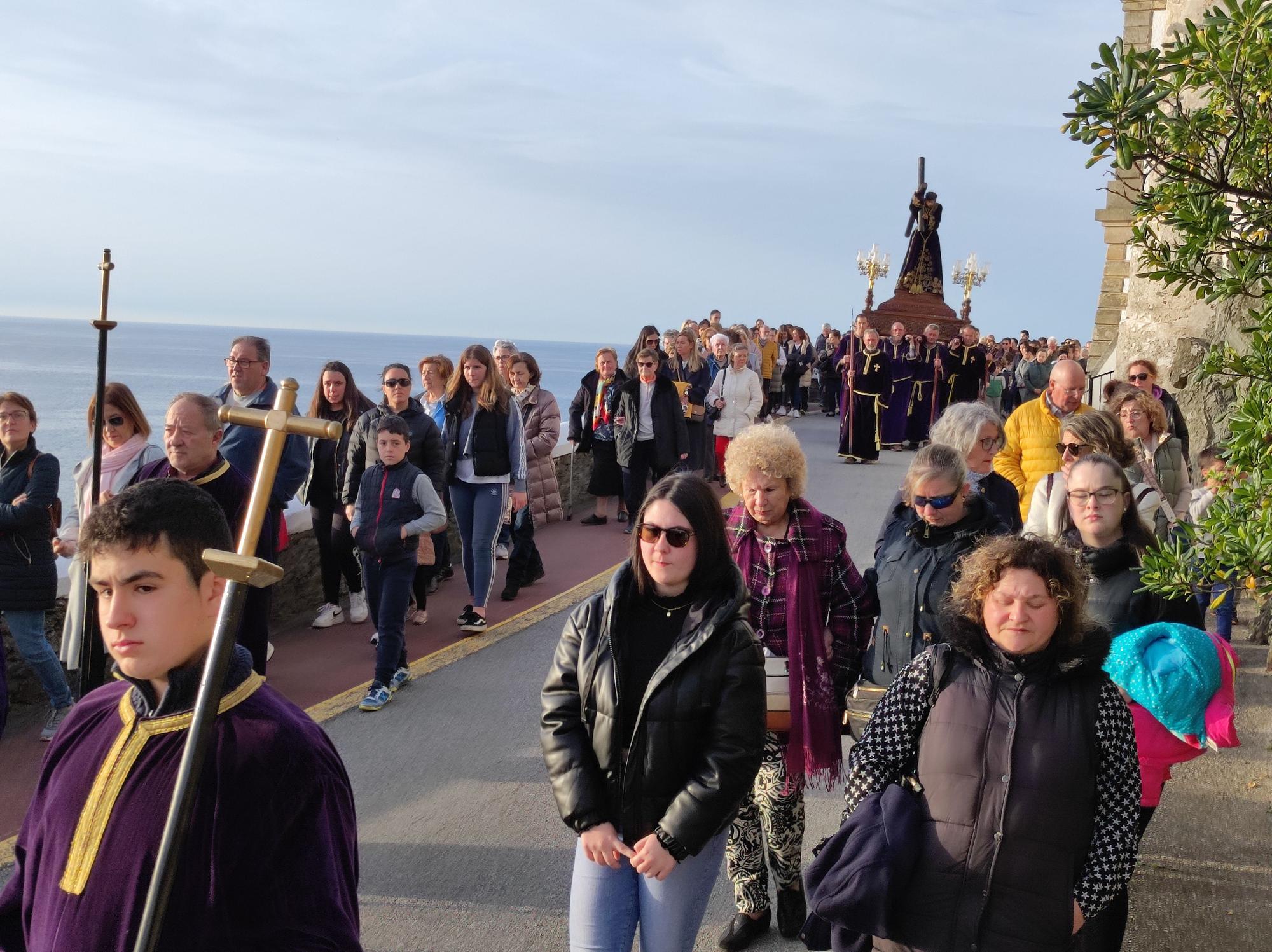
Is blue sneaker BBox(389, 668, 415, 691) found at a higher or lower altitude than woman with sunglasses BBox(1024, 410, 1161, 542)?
lower

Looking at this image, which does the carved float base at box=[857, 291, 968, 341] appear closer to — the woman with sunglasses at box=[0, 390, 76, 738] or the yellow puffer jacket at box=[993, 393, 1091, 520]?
the yellow puffer jacket at box=[993, 393, 1091, 520]

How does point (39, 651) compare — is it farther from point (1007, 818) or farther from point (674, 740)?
point (1007, 818)

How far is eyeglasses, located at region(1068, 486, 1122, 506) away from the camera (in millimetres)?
4551

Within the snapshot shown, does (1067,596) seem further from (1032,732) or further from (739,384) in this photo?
(739,384)

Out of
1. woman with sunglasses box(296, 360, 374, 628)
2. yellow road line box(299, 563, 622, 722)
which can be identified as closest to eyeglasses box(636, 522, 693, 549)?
yellow road line box(299, 563, 622, 722)

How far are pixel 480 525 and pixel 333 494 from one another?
3.63ft

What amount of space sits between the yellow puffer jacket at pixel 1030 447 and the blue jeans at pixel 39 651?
18.4 feet

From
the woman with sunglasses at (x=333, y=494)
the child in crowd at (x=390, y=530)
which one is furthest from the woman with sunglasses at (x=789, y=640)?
the woman with sunglasses at (x=333, y=494)

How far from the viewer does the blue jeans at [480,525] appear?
27.6ft

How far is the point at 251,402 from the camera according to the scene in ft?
21.8

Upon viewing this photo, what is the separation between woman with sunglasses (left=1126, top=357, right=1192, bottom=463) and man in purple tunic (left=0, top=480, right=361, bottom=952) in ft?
23.3

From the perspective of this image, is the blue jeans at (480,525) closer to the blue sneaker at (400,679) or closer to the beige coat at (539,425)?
the blue sneaker at (400,679)

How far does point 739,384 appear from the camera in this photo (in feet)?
46.1

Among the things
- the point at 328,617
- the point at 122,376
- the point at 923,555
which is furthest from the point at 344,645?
the point at 122,376
